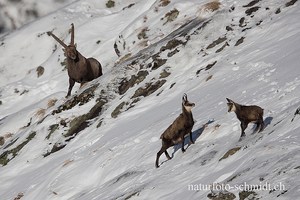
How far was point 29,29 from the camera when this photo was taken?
5694 centimetres

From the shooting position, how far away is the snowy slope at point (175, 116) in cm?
1330

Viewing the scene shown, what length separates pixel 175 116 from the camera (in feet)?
67.0

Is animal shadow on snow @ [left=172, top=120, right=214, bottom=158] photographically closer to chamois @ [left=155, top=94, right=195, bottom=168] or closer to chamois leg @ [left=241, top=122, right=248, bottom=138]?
chamois @ [left=155, top=94, right=195, bottom=168]

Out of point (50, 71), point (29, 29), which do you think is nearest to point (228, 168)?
point (50, 71)

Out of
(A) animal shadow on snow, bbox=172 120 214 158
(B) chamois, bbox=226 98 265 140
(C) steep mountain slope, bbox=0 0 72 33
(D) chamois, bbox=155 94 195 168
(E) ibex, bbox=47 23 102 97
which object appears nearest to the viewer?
(B) chamois, bbox=226 98 265 140

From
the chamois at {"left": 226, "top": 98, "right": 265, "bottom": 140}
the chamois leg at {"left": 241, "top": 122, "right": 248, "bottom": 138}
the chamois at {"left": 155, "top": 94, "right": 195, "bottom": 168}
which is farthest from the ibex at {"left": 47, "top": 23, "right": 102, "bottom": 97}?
the chamois leg at {"left": 241, "top": 122, "right": 248, "bottom": 138}

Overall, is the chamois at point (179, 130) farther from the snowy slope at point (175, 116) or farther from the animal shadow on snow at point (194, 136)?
the animal shadow on snow at point (194, 136)

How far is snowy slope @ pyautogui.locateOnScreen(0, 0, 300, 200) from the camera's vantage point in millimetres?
13297

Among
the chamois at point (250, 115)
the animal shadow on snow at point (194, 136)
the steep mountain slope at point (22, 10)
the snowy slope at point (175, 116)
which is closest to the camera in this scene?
the snowy slope at point (175, 116)

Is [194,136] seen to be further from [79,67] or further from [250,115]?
[79,67]

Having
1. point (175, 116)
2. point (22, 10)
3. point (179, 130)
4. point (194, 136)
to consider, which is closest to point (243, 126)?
point (179, 130)

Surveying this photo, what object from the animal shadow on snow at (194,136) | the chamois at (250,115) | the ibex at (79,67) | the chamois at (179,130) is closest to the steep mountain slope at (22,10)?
the ibex at (79,67)

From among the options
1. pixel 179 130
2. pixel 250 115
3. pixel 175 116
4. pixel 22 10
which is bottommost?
pixel 175 116

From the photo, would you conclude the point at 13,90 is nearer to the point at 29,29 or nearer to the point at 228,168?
the point at 29,29
